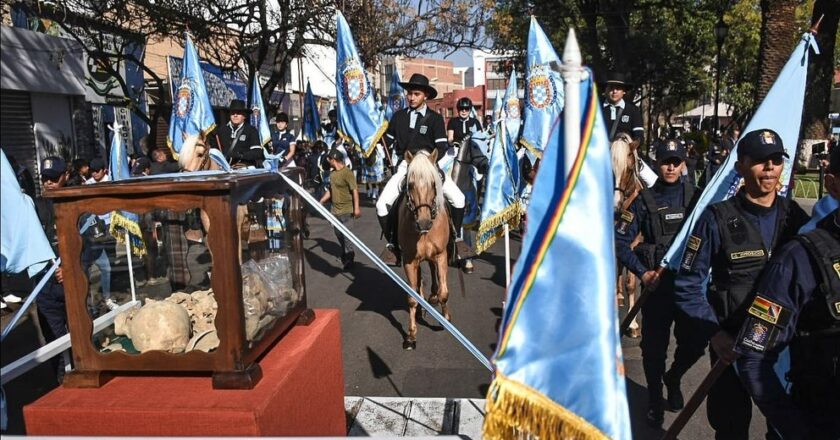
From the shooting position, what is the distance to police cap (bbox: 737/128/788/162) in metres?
3.32

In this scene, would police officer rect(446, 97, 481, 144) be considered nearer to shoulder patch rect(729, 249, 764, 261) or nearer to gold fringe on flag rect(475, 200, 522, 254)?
gold fringe on flag rect(475, 200, 522, 254)

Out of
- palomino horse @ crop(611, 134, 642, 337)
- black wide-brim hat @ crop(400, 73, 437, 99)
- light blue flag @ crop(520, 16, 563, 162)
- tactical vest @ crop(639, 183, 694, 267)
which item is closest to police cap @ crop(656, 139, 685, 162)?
tactical vest @ crop(639, 183, 694, 267)

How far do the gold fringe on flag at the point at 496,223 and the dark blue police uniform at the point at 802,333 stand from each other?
4.46 m

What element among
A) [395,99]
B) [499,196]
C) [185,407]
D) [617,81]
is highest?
[395,99]

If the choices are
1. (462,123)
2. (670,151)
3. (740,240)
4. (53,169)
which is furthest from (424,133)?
(462,123)

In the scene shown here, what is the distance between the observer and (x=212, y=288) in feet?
9.53

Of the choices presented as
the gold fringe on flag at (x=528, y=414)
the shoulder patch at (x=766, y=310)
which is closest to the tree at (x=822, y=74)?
the shoulder patch at (x=766, y=310)

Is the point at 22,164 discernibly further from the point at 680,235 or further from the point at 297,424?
the point at 680,235

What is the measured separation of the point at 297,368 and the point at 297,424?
0.82 ft

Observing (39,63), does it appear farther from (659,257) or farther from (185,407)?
(659,257)

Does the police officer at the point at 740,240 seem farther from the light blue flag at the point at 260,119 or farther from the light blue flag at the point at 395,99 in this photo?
the light blue flag at the point at 395,99

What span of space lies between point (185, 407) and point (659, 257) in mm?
3672

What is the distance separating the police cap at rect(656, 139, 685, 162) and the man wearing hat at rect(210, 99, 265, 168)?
5.55m

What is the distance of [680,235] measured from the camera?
409 cm
